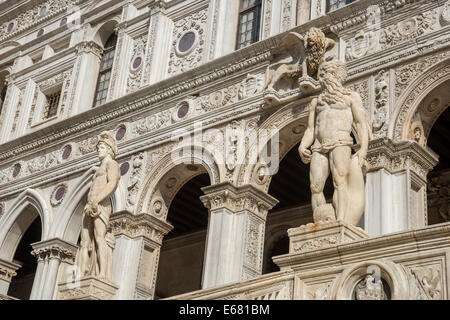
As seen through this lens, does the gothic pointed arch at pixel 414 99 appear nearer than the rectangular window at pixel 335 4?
Yes

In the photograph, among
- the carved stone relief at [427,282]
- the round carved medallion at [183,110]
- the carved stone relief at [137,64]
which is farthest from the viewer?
the carved stone relief at [137,64]

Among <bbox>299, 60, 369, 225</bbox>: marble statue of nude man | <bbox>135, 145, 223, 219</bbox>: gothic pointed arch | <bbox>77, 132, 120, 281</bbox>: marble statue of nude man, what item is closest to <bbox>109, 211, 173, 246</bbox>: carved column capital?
<bbox>135, 145, 223, 219</bbox>: gothic pointed arch

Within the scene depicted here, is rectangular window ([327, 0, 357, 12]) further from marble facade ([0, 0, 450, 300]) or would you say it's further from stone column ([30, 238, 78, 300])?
stone column ([30, 238, 78, 300])

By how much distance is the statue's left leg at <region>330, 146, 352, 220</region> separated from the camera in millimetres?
9016

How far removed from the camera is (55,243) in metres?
17.0

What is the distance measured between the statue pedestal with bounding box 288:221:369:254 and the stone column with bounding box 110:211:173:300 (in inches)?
261

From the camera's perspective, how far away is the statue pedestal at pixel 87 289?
37.1 feet

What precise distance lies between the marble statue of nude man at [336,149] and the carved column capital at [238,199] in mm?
4128

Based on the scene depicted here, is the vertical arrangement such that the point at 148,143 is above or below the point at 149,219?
above

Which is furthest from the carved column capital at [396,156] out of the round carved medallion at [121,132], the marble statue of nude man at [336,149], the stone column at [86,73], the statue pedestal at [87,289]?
the stone column at [86,73]

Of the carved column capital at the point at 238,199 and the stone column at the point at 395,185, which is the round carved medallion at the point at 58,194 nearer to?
the carved column capital at the point at 238,199
